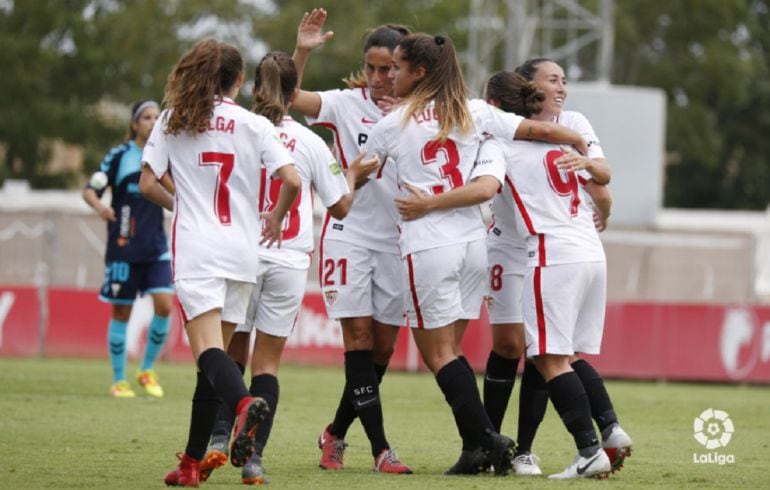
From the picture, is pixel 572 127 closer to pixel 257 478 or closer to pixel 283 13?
pixel 257 478

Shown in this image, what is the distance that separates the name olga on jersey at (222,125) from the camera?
723 centimetres

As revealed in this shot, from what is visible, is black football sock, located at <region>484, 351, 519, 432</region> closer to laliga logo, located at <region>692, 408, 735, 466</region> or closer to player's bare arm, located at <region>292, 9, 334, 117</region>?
laliga logo, located at <region>692, 408, 735, 466</region>

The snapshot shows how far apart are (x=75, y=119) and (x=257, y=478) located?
3421cm

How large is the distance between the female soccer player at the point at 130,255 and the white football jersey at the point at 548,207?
5458 mm

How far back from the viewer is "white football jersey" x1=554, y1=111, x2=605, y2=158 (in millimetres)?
8195

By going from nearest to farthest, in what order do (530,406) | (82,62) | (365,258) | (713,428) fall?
(365,258) → (530,406) → (713,428) → (82,62)

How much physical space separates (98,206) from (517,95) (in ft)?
18.3

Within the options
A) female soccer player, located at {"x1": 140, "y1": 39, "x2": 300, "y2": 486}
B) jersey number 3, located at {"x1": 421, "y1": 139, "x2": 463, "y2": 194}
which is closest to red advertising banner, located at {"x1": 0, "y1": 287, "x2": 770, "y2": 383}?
jersey number 3, located at {"x1": 421, "y1": 139, "x2": 463, "y2": 194}

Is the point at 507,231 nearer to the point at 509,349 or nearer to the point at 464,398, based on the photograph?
the point at 509,349

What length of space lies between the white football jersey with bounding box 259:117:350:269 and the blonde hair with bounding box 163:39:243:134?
0.64 m

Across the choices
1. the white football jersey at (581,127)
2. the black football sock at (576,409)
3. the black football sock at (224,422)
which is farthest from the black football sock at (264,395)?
the white football jersey at (581,127)

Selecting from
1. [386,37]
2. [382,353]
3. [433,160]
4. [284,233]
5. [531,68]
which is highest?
[386,37]

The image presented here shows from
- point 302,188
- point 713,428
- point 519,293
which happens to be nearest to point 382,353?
point 519,293

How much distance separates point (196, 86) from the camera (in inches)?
283
